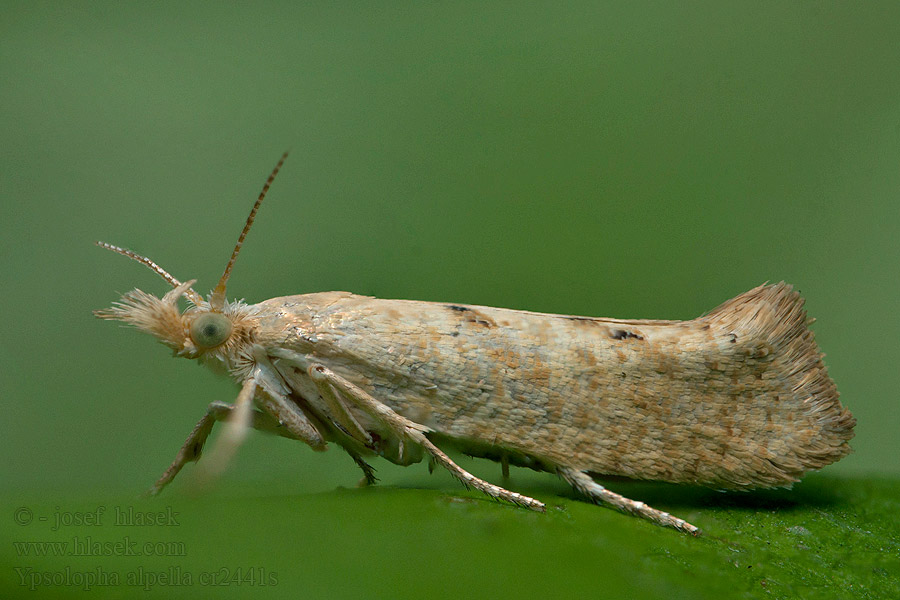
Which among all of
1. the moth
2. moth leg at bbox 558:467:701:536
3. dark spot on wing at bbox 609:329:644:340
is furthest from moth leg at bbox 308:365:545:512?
dark spot on wing at bbox 609:329:644:340

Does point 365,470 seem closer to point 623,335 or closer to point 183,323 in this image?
point 183,323

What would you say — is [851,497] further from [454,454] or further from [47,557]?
[47,557]

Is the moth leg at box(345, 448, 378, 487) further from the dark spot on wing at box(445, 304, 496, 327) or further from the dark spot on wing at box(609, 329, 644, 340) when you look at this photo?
the dark spot on wing at box(609, 329, 644, 340)

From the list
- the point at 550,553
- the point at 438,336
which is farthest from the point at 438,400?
the point at 550,553

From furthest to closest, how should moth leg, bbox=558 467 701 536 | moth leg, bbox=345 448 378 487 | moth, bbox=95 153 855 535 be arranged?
moth leg, bbox=345 448 378 487, moth, bbox=95 153 855 535, moth leg, bbox=558 467 701 536

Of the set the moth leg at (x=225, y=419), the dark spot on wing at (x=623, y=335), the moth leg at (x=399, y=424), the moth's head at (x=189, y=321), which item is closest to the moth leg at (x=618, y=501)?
the moth leg at (x=399, y=424)

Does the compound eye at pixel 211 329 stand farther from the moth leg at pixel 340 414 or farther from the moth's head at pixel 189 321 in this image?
the moth leg at pixel 340 414

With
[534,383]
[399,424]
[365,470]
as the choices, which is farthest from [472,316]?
[365,470]
